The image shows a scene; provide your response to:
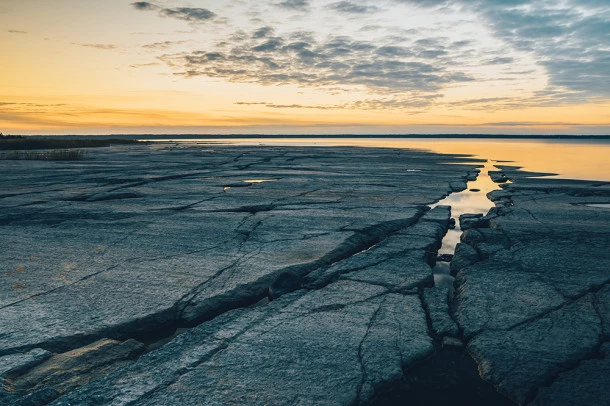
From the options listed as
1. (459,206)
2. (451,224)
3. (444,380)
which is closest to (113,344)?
(444,380)

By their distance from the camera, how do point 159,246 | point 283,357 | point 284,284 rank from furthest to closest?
point 159,246 < point 284,284 < point 283,357

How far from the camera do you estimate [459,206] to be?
8.09m

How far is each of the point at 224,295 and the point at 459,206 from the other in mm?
5856

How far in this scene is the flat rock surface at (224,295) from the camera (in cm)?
227

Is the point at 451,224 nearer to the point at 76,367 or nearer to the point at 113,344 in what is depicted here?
the point at 113,344

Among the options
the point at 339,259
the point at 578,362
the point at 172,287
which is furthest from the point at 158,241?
the point at 578,362

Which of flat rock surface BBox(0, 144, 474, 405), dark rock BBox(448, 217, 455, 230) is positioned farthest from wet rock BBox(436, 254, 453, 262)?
dark rock BBox(448, 217, 455, 230)

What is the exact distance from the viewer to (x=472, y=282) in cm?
373

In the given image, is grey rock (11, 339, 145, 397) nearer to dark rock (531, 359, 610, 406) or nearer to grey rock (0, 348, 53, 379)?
grey rock (0, 348, 53, 379)

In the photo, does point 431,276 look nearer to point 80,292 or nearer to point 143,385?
point 143,385

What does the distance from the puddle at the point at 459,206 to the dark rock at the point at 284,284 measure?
1.22m

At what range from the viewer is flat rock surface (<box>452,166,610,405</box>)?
2.35m

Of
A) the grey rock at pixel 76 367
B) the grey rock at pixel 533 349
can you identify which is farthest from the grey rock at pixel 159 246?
the grey rock at pixel 533 349

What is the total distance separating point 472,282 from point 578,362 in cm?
127
